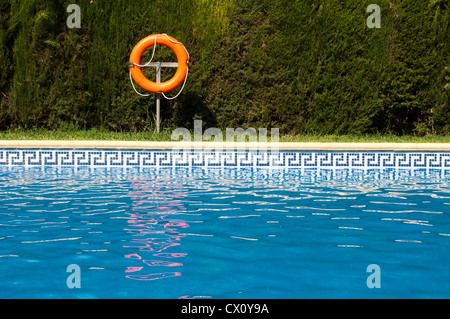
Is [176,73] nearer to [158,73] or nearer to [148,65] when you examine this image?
[158,73]

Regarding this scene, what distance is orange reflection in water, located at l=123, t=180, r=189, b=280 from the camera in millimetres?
2725

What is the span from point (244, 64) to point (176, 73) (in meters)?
1.58

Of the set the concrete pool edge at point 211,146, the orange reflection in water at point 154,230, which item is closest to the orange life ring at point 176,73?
the concrete pool edge at point 211,146

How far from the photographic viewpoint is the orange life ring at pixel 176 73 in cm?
911

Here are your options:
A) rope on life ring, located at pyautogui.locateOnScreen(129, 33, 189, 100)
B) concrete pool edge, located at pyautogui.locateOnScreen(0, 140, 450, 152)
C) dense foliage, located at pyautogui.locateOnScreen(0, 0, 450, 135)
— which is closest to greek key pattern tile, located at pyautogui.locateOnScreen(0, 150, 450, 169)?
concrete pool edge, located at pyautogui.locateOnScreen(0, 140, 450, 152)

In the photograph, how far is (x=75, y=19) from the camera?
9.66m

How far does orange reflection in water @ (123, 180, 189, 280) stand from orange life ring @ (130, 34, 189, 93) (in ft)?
12.9

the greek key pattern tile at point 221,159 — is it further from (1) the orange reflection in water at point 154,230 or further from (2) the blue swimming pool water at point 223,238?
(1) the orange reflection in water at point 154,230

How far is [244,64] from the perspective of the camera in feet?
33.0

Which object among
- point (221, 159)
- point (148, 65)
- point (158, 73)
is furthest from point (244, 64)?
point (221, 159)

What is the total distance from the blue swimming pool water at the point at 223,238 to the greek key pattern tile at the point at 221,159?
1341 millimetres
